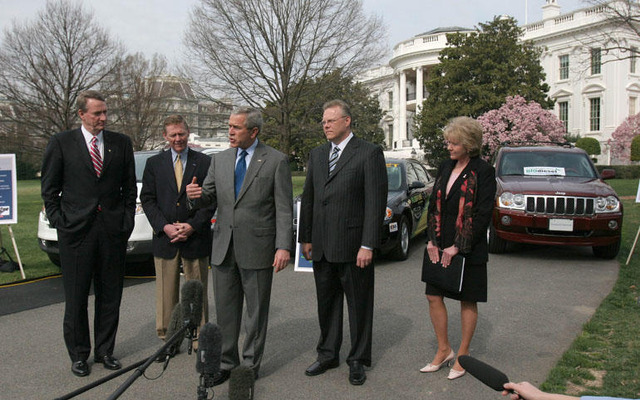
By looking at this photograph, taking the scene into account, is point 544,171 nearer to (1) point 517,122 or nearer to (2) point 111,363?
(2) point 111,363

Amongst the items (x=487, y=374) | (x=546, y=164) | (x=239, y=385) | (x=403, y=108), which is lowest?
(x=239, y=385)

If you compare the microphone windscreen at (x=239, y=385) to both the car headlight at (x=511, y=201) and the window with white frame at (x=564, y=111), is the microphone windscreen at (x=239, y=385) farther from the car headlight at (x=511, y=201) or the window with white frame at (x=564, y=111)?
the window with white frame at (x=564, y=111)

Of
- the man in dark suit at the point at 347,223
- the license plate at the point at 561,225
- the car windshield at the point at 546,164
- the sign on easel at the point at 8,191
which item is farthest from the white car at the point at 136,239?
the car windshield at the point at 546,164

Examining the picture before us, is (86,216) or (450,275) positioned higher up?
(86,216)

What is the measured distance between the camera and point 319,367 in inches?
171

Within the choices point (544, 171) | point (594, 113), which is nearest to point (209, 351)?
point (544, 171)

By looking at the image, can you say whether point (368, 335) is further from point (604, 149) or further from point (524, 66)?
point (604, 149)

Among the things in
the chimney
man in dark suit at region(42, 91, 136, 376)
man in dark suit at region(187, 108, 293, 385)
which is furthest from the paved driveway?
the chimney

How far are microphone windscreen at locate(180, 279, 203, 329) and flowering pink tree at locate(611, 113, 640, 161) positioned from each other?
5351cm

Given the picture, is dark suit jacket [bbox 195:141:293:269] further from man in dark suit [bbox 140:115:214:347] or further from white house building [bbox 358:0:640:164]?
white house building [bbox 358:0:640:164]

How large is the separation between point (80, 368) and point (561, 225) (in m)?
7.21

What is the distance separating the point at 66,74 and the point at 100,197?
67.5ft

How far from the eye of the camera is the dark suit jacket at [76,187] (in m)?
4.35

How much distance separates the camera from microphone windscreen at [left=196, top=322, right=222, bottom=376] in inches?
111
